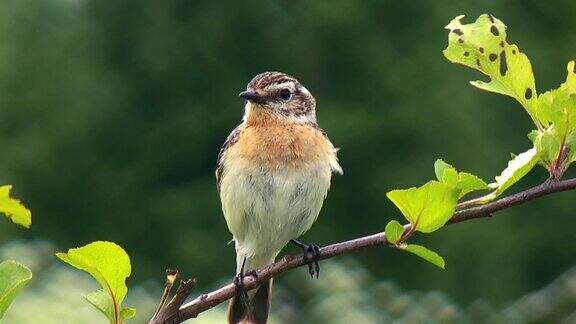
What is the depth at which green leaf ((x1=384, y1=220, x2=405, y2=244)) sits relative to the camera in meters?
1.88

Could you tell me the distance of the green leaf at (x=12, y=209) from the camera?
5.29 feet

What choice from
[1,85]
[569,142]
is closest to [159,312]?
[569,142]

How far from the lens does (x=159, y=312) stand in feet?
5.80

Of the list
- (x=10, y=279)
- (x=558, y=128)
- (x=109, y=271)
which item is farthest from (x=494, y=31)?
(x=10, y=279)

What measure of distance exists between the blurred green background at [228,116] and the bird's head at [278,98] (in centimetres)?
1176

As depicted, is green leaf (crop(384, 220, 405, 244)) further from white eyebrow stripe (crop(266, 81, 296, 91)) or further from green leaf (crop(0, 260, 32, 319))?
white eyebrow stripe (crop(266, 81, 296, 91))

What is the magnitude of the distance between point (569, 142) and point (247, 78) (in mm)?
16530

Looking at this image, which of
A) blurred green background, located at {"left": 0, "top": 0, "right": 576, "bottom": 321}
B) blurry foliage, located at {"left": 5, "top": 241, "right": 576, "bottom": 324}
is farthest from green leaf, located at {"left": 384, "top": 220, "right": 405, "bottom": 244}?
blurred green background, located at {"left": 0, "top": 0, "right": 576, "bottom": 321}

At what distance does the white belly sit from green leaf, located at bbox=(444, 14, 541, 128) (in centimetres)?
123

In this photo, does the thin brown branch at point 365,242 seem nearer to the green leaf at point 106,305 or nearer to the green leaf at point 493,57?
the green leaf at point 106,305

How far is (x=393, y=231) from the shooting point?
74.7 inches

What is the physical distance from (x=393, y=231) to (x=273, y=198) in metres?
1.46

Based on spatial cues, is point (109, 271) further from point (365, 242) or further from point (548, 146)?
point (548, 146)

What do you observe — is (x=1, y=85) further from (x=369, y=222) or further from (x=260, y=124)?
(x=260, y=124)
